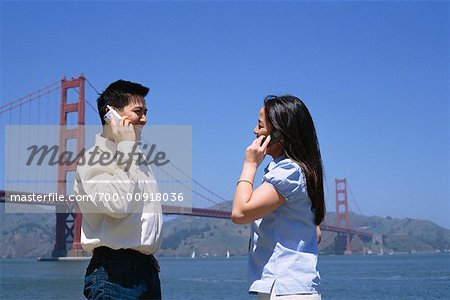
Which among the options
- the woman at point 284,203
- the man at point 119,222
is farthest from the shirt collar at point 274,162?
the man at point 119,222

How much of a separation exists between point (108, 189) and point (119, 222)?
9 cm

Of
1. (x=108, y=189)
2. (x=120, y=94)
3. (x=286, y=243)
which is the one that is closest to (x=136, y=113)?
(x=120, y=94)

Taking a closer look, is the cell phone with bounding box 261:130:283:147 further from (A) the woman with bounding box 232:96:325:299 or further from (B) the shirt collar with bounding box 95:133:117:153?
(B) the shirt collar with bounding box 95:133:117:153

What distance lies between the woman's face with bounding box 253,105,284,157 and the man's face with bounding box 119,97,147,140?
0.89 ft

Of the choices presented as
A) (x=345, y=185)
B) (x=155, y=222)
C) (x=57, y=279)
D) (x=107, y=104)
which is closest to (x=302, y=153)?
(x=155, y=222)

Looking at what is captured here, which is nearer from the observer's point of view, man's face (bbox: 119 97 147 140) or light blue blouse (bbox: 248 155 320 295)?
light blue blouse (bbox: 248 155 320 295)

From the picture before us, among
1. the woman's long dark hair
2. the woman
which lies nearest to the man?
the woman

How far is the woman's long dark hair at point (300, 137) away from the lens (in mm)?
1539

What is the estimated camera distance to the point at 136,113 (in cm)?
160

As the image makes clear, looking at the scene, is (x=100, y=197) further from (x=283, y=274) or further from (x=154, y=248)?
(x=283, y=274)

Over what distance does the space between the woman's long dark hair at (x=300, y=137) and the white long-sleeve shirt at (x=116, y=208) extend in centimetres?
34

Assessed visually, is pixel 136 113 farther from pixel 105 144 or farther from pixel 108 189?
pixel 108 189

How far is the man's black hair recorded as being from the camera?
160cm

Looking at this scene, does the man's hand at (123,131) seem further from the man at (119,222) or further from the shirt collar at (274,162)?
the shirt collar at (274,162)
